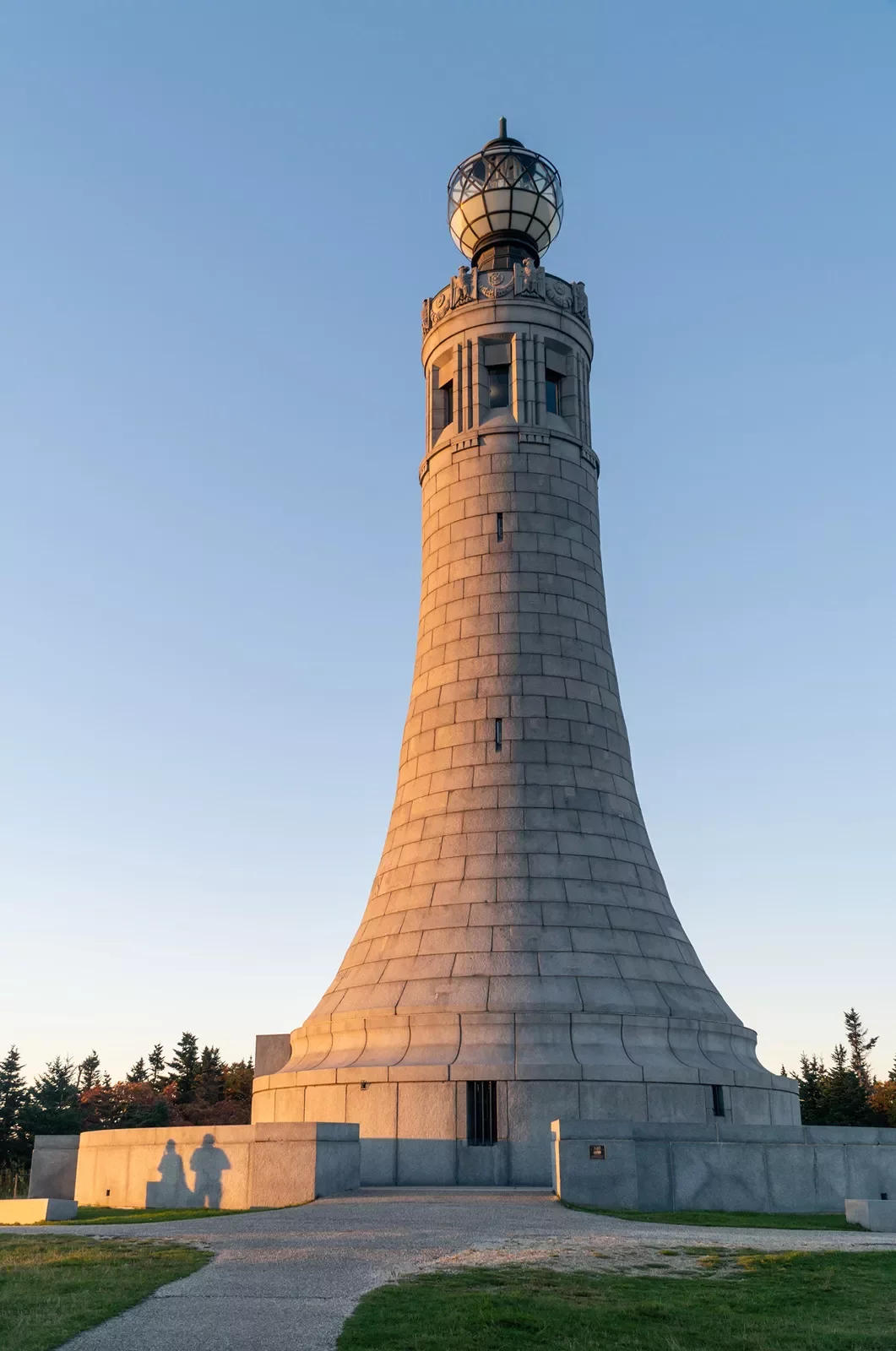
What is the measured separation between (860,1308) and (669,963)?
19.2 meters

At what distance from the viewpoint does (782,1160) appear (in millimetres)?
24531

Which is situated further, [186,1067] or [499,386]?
[186,1067]

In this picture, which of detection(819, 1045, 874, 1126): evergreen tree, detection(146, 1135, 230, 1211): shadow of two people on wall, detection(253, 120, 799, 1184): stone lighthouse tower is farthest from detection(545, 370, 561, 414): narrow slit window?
detection(819, 1045, 874, 1126): evergreen tree

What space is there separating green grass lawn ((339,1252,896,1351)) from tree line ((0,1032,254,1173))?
166 ft

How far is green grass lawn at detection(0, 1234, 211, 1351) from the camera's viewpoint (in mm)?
11219

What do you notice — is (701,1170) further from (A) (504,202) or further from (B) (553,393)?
(A) (504,202)

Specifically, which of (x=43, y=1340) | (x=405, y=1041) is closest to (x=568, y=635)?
(x=405, y=1041)

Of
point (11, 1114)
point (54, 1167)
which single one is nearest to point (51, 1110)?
point (11, 1114)

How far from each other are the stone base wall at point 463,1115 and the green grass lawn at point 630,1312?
1263 cm

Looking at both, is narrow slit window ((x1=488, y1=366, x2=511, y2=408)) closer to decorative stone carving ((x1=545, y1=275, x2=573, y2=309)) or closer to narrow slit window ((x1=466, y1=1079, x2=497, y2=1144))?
decorative stone carving ((x1=545, y1=275, x2=573, y2=309))

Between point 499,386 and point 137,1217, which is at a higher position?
point 499,386

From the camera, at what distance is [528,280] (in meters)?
39.4

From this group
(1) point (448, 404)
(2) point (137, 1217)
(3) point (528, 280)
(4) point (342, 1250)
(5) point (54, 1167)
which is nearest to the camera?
(4) point (342, 1250)

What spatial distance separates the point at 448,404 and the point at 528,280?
454 centimetres
